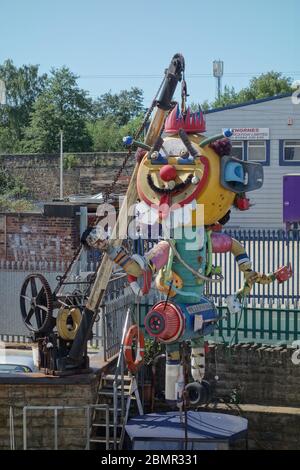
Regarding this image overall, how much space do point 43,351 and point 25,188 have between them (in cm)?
2880

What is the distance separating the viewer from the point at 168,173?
28.4ft

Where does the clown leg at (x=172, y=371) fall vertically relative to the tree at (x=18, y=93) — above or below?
below

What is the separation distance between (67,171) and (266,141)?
13727mm

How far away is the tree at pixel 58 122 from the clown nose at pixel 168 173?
3558cm

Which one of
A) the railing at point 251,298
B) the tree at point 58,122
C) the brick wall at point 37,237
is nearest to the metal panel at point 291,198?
the brick wall at point 37,237

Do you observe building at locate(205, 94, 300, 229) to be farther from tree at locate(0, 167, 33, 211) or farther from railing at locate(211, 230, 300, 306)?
tree at locate(0, 167, 33, 211)

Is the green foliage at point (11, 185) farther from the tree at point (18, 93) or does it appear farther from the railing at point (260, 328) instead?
the railing at point (260, 328)

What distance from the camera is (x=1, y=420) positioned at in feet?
32.0

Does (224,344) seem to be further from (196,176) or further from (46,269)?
(46,269)

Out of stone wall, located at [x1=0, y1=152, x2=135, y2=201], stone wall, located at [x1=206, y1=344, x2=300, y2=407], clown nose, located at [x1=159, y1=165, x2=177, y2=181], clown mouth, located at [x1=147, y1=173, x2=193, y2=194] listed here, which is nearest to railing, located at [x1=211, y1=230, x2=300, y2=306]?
stone wall, located at [x1=206, y1=344, x2=300, y2=407]

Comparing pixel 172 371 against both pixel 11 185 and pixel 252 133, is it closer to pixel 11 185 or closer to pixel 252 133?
pixel 252 133

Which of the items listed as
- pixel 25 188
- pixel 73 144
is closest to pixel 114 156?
pixel 25 188

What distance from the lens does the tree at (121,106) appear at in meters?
58.9

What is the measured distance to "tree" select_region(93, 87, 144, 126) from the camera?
58.9 metres
